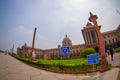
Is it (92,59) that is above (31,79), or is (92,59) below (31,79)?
above

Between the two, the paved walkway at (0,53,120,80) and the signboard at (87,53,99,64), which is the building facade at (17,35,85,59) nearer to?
the paved walkway at (0,53,120,80)

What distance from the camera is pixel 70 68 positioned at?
1144 centimetres

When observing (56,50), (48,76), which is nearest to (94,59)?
(48,76)

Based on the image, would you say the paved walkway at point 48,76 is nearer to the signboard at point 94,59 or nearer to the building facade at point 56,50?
the signboard at point 94,59

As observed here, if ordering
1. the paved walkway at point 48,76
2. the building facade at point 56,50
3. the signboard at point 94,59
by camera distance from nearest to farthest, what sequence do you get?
the paved walkway at point 48,76 < the signboard at point 94,59 < the building facade at point 56,50

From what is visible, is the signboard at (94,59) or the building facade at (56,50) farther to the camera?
the building facade at (56,50)

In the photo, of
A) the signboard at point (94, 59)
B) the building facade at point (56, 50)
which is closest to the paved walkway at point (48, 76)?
the signboard at point (94, 59)

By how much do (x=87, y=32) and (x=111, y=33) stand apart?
19.7 m

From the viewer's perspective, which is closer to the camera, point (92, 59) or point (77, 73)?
point (92, 59)

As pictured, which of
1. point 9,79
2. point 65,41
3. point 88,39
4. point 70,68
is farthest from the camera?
point 65,41

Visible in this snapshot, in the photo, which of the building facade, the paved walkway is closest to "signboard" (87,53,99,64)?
the paved walkway

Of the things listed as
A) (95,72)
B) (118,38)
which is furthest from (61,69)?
(118,38)

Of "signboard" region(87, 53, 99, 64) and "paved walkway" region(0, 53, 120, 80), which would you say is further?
"signboard" region(87, 53, 99, 64)

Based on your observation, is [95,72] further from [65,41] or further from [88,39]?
[65,41]
